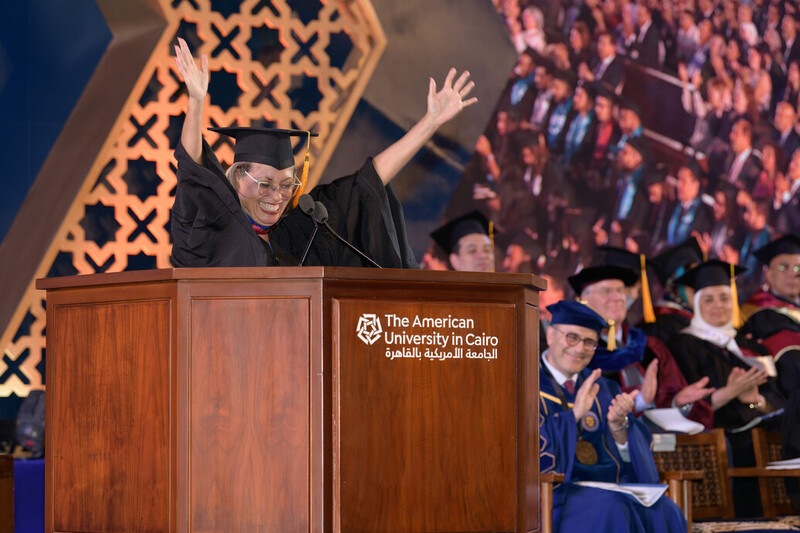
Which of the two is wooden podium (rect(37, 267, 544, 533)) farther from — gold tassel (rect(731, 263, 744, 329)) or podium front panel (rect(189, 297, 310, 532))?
gold tassel (rect(731, 263, 744, 329))

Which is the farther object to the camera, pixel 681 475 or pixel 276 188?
pixel 681 475

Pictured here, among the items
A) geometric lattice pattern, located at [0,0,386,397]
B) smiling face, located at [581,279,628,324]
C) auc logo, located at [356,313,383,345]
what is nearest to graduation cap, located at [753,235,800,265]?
smiling face, located at [581,279,628,324]

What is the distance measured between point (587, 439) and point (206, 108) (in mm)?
2628

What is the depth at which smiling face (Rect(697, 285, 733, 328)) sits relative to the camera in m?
6.72

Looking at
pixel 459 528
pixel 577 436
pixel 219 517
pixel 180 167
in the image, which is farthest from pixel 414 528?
pixel 577 436

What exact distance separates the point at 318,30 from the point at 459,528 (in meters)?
3.93

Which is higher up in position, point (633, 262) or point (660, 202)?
point (660, 202)

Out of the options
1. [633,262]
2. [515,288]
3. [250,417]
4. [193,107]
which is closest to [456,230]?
[633,262]

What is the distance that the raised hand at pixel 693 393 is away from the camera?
628cm

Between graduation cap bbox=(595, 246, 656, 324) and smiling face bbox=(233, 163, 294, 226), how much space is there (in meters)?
3.62

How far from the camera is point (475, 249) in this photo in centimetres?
601

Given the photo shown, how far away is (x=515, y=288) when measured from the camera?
2.70 m

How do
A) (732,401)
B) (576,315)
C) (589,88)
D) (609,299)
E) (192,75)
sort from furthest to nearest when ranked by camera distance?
(589,88), (732,401), (609,299), (576,315), (192,75)

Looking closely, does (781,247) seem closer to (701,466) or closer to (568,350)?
(701,466)
